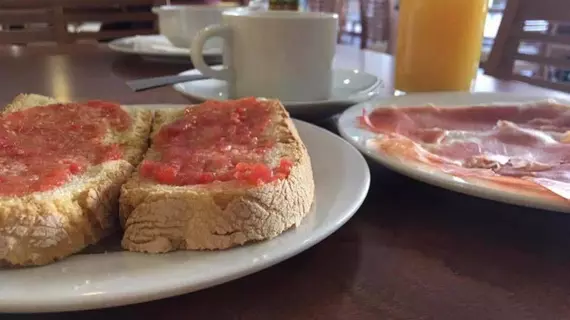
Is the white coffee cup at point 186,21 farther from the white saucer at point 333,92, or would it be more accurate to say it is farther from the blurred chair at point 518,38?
the blurred chair at point 518,38

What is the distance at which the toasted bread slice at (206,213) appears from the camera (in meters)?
0.44

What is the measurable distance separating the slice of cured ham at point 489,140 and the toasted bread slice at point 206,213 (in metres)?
0.21

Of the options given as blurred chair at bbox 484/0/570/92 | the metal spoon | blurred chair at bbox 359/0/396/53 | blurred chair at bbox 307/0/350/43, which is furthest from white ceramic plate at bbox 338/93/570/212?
blurred chair at bbox 359/0/396/53

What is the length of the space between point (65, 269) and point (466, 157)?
1.46 feet

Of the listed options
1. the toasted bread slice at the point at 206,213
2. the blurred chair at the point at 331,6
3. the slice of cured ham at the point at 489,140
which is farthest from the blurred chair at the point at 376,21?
the toasted bread slice at the point at 206,213

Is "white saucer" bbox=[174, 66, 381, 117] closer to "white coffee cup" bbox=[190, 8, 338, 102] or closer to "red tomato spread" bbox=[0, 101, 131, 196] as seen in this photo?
"white coffee cup" bbox=[190, 8, 338, 102]

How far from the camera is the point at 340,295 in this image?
427mm

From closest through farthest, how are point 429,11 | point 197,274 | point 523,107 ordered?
1. point 197,274
2. point 523,107
3. point 429,11

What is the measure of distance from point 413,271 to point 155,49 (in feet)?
3.60

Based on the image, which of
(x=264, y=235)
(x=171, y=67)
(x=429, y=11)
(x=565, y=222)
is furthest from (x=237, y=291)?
(x=171, y=67)

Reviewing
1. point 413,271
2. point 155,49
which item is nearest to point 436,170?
point 413,271

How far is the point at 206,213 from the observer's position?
45 cm

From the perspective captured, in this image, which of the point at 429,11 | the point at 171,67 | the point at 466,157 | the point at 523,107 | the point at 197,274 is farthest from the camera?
the point at 171,67

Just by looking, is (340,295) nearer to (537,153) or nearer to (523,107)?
(537,153)
